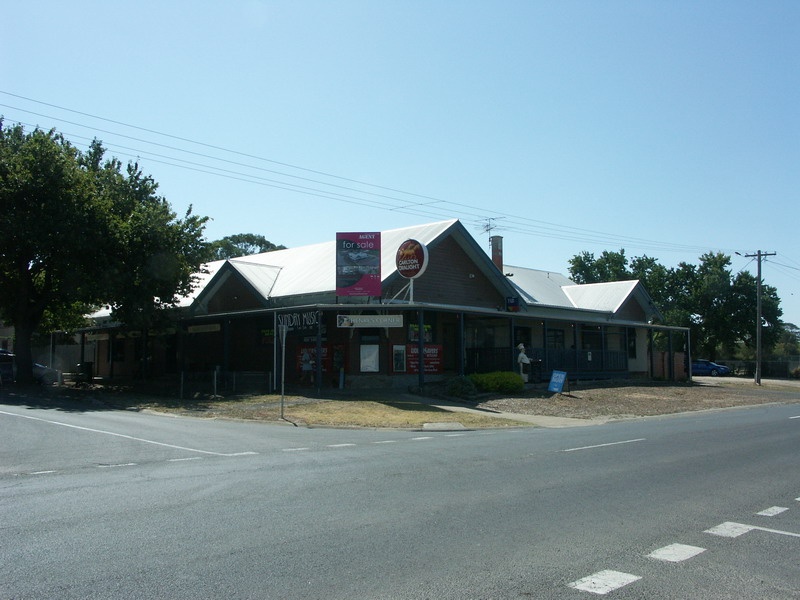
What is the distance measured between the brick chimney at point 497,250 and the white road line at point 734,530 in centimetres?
3118

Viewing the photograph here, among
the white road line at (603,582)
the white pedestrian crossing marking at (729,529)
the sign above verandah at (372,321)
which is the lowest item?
the white pedestrian crossing marking at (729,529)

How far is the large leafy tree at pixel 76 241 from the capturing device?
2791 centimetres

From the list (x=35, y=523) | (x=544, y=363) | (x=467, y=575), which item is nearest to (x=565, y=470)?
(x=467, y=575)

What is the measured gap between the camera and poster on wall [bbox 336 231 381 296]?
2731 centimetres

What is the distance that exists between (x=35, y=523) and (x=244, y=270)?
26700 mm

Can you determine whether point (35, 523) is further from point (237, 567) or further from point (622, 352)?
point (622, 352)

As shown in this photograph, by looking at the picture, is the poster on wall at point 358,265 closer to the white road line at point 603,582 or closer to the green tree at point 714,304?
the white road line at point 603,582

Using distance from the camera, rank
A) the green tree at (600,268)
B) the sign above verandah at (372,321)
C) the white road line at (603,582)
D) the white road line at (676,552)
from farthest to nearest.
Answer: the green tree at (600,268)
the sign above verandah at (372,321)
the white road line at (676,552)
the white road line at (603,582)

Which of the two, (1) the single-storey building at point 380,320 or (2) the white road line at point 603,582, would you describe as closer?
(2) the white road line at point 603,582

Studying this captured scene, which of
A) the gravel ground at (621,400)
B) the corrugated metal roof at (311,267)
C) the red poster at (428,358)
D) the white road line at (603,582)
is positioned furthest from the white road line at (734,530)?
the corrugated metal roof at (311,267)

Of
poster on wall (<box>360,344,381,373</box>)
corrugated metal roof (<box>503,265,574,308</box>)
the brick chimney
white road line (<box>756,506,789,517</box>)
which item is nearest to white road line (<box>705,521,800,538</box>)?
white road line (<box>756,506,789,517</box>)

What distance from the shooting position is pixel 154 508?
7.97 metres

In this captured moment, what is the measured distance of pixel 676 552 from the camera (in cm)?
635

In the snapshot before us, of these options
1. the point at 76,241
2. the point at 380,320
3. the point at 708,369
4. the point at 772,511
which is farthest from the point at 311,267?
the point at 708,369
